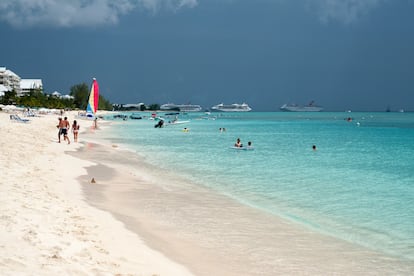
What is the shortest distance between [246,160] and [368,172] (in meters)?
8.26

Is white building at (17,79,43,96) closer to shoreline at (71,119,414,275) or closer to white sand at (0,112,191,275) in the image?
shoreline at (71,119,414,275)

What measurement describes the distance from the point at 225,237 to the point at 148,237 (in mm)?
1936

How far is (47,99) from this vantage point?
13512 centimetres

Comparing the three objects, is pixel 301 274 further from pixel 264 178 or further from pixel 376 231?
pixel 264 178

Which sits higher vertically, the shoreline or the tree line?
the tree line

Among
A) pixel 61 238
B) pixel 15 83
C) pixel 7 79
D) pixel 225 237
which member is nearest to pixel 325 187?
pixel 225 237

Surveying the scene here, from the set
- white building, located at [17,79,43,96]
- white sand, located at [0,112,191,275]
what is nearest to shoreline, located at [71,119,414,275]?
white sand, located at [0,112,191,275]

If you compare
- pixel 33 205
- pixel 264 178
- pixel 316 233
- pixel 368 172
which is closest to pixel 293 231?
pixel 316 233

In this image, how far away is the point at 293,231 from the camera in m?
12.4

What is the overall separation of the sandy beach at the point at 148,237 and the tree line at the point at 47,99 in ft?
323

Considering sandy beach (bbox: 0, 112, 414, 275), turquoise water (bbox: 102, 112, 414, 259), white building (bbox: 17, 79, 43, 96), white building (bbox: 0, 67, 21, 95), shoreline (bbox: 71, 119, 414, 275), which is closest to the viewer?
sandy beach (bbox: 0, 112, 414, 275)

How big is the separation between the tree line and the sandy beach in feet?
323

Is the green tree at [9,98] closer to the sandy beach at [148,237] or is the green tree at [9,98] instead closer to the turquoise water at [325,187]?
the turquoise water at [325,187]

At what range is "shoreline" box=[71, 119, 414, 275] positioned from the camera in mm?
9250
